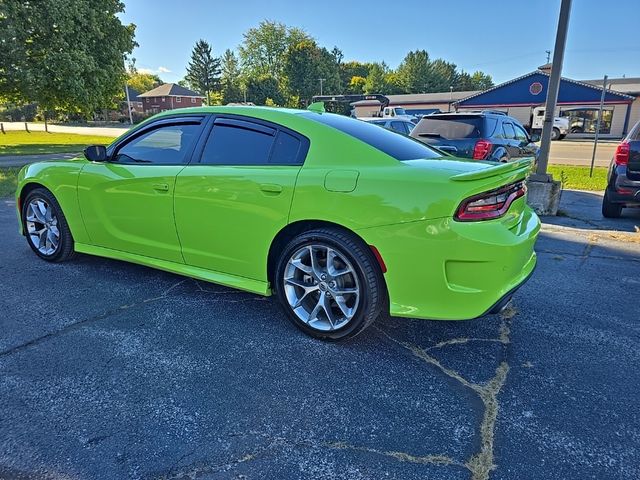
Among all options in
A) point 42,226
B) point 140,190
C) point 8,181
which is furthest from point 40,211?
point 8,181

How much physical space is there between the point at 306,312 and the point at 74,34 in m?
18.3

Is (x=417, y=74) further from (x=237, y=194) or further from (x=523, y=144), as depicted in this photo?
(x=237, y=194)

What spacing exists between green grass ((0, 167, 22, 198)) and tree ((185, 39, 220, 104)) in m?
80.8

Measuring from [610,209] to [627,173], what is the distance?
84cm

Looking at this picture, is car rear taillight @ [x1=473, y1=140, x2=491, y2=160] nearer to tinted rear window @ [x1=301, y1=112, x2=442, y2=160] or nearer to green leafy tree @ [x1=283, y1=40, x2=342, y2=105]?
tinted rear window @ [x1=301, y1=112, x2=442, y2=160]

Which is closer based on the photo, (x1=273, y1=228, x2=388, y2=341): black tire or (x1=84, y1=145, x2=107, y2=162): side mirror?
(x1=273, y1=228, x2=388, y2=341): black tire

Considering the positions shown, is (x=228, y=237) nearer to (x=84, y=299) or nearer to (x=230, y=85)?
(x=84, y=299)

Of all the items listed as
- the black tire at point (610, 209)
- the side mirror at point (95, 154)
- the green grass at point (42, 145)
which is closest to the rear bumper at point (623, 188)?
the black tire at point (610, 209)

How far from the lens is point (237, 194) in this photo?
10.4ft

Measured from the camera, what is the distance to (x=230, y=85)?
3305 inches

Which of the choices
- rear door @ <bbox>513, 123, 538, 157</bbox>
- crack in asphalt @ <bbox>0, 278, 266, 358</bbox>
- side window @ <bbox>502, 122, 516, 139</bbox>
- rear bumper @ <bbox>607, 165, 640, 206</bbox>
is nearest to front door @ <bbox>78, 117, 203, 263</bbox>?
crack in asphalt @ <bbox>0, 278, 266, 358</bbox>

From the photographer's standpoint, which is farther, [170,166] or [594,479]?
[170,166]

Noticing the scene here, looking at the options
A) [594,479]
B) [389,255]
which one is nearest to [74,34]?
[389,255]

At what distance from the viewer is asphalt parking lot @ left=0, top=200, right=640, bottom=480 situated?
78.4 inches
